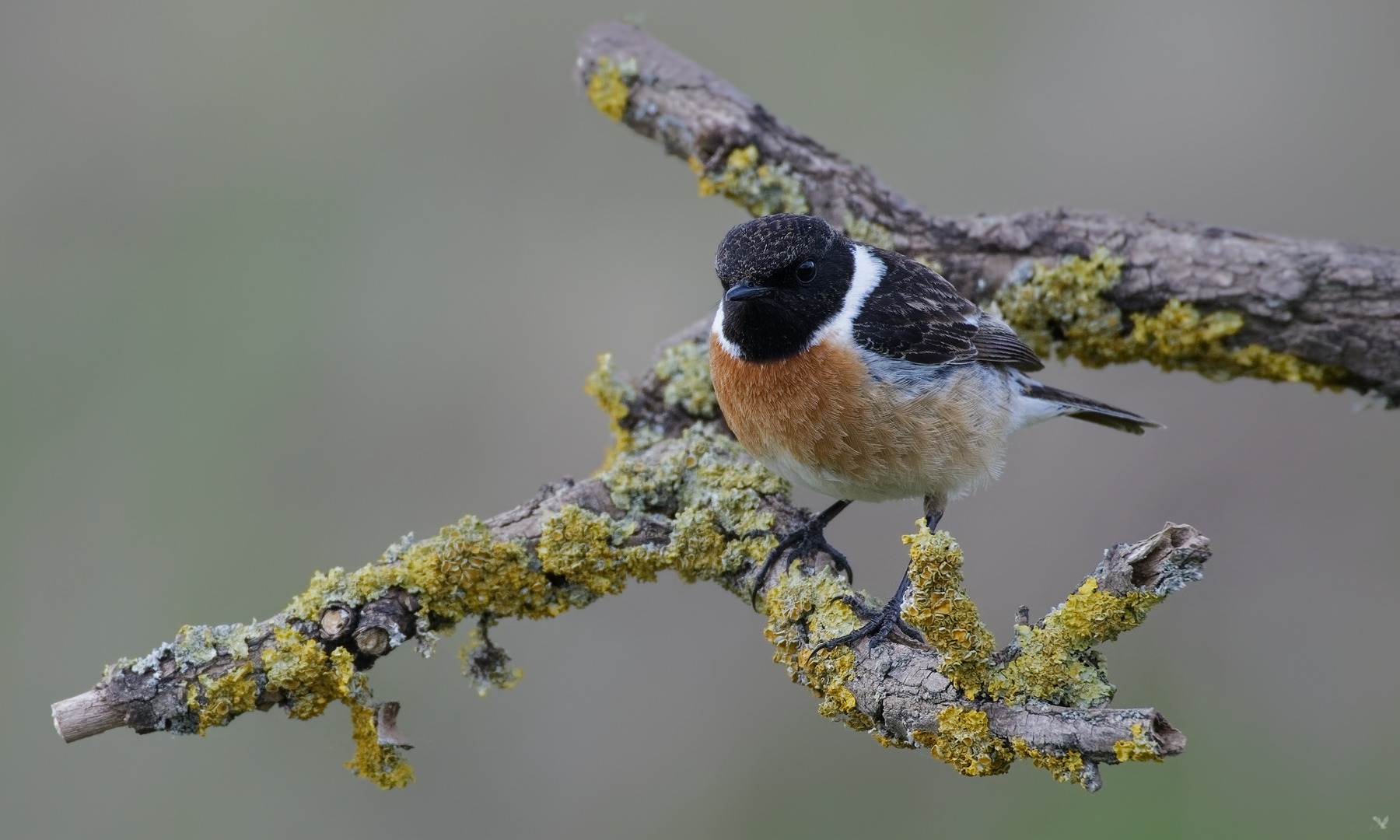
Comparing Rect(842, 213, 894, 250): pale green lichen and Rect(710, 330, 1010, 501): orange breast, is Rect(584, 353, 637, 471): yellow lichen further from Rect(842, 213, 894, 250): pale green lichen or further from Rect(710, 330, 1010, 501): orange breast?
Rect(842, 213, 894, 250): pale green lichen

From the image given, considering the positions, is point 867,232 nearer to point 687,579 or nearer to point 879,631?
point 687,579

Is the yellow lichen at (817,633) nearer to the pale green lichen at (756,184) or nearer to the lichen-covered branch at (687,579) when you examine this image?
the lichen-covered branch at (687,579)

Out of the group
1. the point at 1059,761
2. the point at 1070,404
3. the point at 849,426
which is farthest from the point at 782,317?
the point at 1059,761

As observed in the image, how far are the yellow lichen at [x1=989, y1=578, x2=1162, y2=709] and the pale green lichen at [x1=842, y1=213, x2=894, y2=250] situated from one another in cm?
266

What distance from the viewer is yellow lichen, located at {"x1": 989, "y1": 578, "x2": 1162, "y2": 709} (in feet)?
9.62

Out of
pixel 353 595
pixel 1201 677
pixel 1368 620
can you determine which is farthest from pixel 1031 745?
pixel 1368 620

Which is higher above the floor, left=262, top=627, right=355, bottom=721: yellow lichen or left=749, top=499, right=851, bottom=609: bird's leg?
left=749, top=499, right=851, bottom=609: bird's leg

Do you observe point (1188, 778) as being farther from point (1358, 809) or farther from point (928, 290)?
point (928, 290)

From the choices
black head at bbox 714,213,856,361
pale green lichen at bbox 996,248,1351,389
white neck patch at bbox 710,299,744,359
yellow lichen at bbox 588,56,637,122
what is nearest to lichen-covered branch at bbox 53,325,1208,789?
white neck patch at bbox 710,299,744,359

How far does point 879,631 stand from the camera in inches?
138

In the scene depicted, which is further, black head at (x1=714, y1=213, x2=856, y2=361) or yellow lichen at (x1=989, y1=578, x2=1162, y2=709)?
black head at (x1=714, y1=213, x2=856, y2=361)

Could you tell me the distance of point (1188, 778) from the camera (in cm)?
538

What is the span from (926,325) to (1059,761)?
2.15 m

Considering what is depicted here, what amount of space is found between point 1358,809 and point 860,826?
7.59ft
